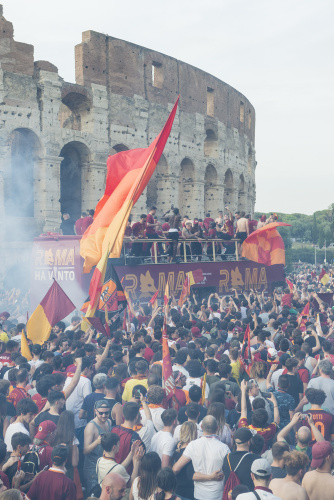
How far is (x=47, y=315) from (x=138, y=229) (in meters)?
8.42

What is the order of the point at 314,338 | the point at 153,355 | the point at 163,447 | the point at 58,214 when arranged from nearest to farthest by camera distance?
1. the point at 163,447
2. the point at 153,355
3. the point at 314,338
4. the point at 58,214

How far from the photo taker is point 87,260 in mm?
11273

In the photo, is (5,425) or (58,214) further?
(58,214)

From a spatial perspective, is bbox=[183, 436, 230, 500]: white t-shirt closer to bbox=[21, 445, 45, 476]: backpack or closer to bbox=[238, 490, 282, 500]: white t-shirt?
bbox=[238, 490, 282, 500]: white t-shirt

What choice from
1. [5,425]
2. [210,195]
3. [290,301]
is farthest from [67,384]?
[210,195]

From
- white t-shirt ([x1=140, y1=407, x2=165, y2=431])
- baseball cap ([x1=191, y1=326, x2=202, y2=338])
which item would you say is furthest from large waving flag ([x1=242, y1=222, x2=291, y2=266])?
white t-shirt ([x1=140, y1=407, x2=165, y2=431])

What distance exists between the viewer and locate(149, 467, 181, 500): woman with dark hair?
4148 millimetres

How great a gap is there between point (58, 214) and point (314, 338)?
16.7m

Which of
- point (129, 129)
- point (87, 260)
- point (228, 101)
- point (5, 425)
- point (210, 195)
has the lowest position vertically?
point (5, 425)

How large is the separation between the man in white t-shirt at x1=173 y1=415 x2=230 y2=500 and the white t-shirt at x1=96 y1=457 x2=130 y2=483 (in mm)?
552

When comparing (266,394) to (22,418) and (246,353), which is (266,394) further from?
(22,418)

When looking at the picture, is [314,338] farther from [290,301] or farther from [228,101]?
[228,101]

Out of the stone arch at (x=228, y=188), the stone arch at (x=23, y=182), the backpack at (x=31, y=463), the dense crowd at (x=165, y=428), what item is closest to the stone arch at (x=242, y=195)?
the stone arch at (x=228, y=188)

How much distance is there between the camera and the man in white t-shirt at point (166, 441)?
5.18m
